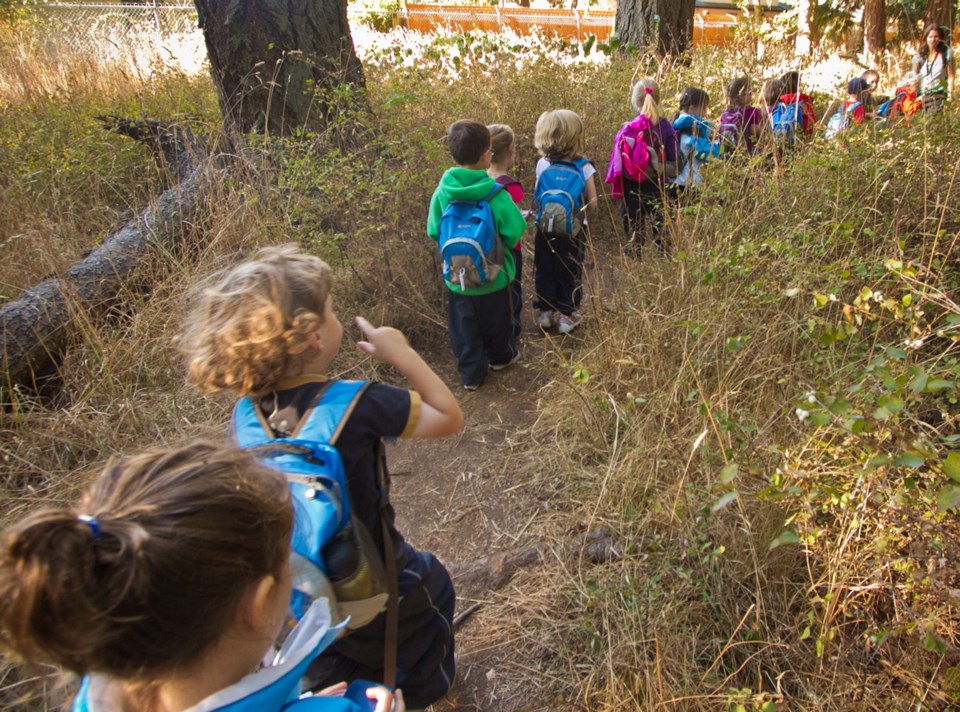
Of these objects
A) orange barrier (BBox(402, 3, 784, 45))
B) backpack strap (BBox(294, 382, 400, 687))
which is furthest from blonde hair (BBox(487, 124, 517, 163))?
orange barrier (BBox(402, 3, 784, 45))

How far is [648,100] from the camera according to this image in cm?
458

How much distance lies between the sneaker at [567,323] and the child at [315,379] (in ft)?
8.92

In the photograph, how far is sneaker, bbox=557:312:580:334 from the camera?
4.34 m

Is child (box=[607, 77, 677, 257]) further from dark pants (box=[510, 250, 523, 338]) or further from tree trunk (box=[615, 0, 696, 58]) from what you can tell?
tree trunk (box=[615, 0, 696, 58])

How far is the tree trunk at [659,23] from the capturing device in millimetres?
8117

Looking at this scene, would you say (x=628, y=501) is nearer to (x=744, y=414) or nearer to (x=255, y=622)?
(x=744, y=414)

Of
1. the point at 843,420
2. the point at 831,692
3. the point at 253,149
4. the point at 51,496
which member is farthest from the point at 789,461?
the point at 253,149

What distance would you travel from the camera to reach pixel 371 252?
4277 mm

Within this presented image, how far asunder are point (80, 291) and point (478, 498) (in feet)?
8.45

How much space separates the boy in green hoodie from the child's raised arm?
2032 mm

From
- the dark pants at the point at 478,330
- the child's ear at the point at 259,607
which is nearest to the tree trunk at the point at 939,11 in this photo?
the dark pants at the point at 478,330

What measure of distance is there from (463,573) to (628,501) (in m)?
0.74

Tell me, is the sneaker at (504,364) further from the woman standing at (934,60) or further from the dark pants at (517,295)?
the woman standing at (934,60)

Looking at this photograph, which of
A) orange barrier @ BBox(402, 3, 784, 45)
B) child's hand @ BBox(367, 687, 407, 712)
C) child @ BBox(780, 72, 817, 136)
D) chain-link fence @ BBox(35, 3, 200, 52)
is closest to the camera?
child's hand @ BBox(367, 687, 407, 712)
